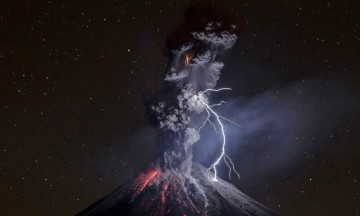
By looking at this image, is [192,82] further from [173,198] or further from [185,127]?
[173,198]

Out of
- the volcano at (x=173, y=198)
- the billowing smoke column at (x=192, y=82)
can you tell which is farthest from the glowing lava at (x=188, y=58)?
the volcano at (x=173, y=198)

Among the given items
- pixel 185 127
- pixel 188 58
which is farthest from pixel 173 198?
pixel 188 58

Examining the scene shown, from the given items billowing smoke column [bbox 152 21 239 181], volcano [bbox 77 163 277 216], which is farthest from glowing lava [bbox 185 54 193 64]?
volcano [bbox 77 163 277 216]

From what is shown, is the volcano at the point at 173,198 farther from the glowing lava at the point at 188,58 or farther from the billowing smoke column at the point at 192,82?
the glowing lava at the point at 188,58

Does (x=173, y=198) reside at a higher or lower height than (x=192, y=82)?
lower

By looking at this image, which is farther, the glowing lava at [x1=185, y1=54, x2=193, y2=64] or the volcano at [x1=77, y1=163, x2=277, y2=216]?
the glowing lava at [x1=185, y1=54, x2=193, y2=64]

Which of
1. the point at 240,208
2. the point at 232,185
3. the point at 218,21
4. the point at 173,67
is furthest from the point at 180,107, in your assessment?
the point at 232,185

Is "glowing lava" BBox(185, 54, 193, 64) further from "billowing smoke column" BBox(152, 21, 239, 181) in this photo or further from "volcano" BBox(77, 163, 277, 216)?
"volcano" BBox(77, 163, 277, 216)
